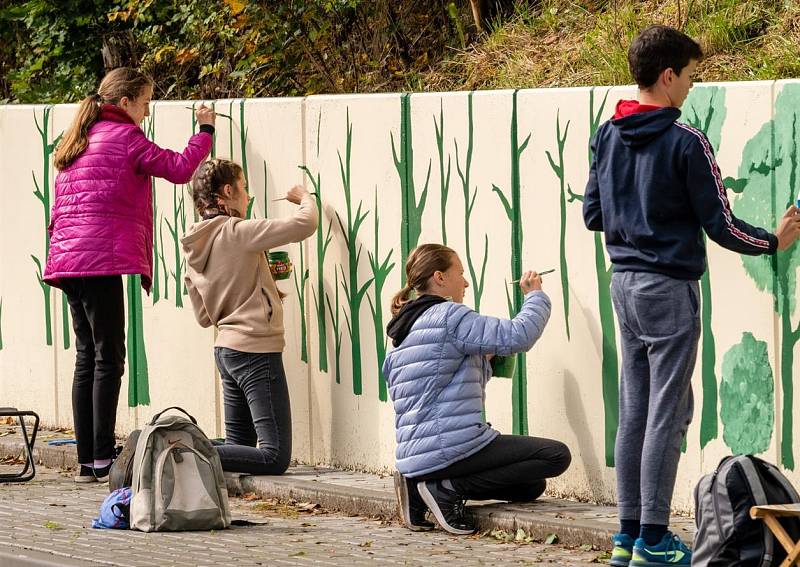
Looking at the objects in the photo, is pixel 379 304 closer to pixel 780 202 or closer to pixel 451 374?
pixel 451 374

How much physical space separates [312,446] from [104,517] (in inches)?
63.4

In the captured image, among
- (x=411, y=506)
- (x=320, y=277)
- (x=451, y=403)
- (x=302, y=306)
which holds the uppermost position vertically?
(x=320, y=277)

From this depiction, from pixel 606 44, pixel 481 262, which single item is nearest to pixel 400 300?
pixel 481 262

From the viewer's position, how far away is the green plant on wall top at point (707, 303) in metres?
6.98

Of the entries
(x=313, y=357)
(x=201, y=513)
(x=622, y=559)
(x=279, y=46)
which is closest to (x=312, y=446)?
(x=313, y=357)

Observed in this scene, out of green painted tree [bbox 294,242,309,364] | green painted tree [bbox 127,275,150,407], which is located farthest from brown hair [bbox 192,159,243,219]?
green painted tree [bbox 127,275,150,407]

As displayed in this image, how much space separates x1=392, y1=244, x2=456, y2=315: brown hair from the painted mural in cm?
48

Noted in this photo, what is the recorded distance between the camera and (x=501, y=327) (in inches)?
288

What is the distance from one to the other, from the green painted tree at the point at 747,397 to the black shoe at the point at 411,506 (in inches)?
53.0

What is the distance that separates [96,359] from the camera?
8.93 meters

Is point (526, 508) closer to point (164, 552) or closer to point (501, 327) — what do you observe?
point (501, 327)

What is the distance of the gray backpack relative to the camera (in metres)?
7.58

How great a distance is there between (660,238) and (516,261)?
5.48 ft

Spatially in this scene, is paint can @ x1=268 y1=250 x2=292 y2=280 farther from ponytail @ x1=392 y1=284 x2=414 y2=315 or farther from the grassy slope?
the grassy slope
